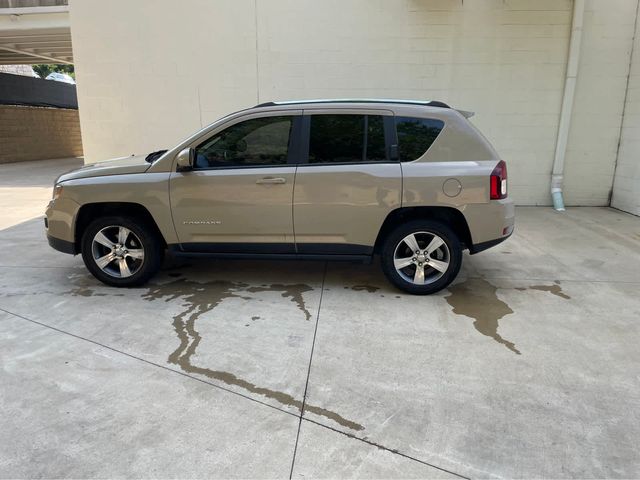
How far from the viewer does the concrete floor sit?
2.50 m

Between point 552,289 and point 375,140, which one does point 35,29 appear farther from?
point 552,289

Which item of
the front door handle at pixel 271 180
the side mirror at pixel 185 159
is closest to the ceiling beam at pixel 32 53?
the side mirror at pixel 185 159

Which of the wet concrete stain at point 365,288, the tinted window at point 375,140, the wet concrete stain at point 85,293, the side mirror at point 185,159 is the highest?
the tinted window at point 375,140

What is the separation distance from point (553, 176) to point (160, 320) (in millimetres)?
8111

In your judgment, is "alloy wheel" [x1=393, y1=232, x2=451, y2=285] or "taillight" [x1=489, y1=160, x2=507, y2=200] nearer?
"taillight" [x1=489, y1=160, x2=507, y2=200]

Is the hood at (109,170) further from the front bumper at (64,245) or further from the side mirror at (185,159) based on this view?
Result: the front bumper at (64,245)

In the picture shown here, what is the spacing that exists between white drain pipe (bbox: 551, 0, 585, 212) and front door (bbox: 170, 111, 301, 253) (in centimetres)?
657

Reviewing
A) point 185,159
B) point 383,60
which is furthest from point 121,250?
point 383,60

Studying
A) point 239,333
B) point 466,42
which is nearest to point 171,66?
point 466,42

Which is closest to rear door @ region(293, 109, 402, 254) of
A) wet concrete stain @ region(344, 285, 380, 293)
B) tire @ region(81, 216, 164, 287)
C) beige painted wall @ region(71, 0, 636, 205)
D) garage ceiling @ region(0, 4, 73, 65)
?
wet concrete stain @ region(344, 285, 380, 293)

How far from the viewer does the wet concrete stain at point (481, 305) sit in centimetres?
400

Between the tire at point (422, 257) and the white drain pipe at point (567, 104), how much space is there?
5613 mm

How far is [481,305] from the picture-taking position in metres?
4.55

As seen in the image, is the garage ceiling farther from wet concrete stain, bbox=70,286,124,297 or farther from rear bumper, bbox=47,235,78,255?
wet concrete stain, bbox=70,286,124,297
